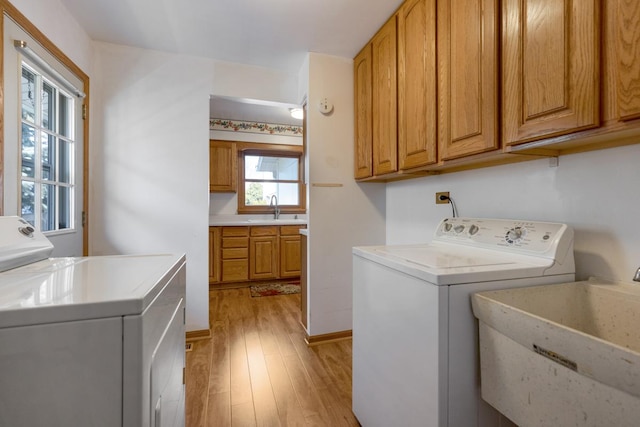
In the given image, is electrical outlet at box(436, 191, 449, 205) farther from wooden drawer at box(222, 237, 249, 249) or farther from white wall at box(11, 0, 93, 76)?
wooden drawer at box(222, 237, 249, 249)

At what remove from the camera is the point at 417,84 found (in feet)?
5.25

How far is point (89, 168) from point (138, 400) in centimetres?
220

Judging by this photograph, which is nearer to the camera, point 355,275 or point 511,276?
point 511,276

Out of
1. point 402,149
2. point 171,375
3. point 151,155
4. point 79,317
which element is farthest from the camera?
point 151,155

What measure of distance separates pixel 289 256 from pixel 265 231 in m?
0.51

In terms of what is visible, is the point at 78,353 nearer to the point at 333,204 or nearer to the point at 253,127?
the point at 333,204

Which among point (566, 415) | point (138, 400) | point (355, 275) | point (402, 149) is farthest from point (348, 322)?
point (138, 400)

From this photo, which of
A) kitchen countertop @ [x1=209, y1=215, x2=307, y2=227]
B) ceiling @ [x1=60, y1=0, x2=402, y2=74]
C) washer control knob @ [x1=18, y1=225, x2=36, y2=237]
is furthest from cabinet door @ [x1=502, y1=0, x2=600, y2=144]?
kitchen countertop @ [x1=209, y1=215, x2=307, y2=227]

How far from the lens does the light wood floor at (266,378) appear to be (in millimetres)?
1483

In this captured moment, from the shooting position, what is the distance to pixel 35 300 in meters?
0.55

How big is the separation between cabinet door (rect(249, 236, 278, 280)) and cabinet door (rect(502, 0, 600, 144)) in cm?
333

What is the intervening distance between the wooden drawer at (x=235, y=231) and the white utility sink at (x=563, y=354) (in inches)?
134

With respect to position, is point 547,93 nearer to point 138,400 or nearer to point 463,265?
point 463,265

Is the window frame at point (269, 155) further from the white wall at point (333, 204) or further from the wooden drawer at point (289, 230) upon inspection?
the white wall at point (333, 204)
